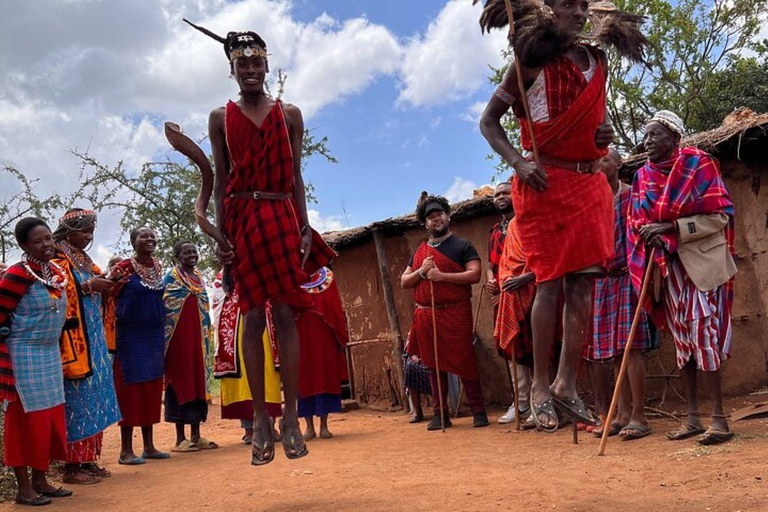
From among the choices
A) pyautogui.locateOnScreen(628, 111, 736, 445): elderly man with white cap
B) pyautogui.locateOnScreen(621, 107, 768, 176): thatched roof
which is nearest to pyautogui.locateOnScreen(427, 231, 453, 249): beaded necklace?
pyautogui.locateOnScreen(621, 107, 768, 176): thatched roof

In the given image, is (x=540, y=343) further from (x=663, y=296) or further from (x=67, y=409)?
(x=67, y=409)

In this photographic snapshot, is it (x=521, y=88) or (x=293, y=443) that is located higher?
(x=521, y=88)

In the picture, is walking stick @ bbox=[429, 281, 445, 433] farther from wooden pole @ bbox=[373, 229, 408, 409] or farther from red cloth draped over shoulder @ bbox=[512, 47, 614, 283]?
red cloth draped over shoulder @ bbox=[512, 47, 614, 283]

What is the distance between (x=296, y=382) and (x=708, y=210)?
3.43m

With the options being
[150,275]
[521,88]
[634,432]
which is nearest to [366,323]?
[150,275]

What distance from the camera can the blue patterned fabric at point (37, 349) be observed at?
5.50 metres

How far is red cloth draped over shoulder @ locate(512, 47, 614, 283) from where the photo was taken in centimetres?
377

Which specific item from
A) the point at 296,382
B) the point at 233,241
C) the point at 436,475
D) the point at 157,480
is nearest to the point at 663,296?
the point at 436,475

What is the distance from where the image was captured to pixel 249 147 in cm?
434

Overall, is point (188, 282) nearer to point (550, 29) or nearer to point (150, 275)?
point (150, 275)

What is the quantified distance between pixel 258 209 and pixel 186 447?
16.0ft

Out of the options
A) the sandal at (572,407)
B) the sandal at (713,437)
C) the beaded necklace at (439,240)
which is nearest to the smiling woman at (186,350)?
the beaded necklace at (439,240)

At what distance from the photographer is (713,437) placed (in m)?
5.56

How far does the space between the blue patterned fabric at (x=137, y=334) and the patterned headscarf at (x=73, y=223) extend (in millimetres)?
995
